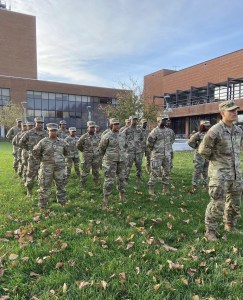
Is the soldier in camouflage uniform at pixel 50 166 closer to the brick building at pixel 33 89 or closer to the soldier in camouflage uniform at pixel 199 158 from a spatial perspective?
the soldier in camouflage uniform at pixel 199 158

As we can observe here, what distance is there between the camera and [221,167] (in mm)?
5434

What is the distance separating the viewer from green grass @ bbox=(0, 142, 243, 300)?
3.97 meters

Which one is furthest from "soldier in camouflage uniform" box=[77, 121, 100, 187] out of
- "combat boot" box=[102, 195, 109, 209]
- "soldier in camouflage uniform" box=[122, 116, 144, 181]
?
"combat boot" box=[102, 195, 109, 209]

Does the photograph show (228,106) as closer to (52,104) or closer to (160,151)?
(160,151)

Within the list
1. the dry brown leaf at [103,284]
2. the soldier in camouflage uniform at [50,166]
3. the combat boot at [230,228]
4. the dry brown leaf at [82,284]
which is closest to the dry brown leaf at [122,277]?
the dry brown leaf at [103,284]

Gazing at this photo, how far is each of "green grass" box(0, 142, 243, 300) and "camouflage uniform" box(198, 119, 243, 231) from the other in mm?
566

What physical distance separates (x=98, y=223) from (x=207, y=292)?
9.36 feet

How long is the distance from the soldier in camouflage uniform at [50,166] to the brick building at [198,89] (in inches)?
1122

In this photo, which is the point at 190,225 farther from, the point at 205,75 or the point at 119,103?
the point at 205,75

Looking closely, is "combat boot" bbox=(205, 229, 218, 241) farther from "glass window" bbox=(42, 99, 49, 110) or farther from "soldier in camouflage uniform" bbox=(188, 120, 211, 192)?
"glass window" bbox=(42, 99, 49, 110)

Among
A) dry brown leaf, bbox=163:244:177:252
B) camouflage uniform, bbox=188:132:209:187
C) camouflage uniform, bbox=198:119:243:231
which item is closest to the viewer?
dry brown leaf, bbox=163:244:177:252

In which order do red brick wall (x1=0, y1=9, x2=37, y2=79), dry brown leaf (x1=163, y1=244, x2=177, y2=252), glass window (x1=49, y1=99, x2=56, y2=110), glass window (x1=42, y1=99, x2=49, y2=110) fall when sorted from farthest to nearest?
red brick wall (x1=0, y1=9, x2=37, y2=79), glass window (x1=49, y1=99, x2=56, y2=110), glass window (x1=42, y1=99, x2=49, y2=110), dry brown leaf (x1=163, y1=244, x2=177, y2=252)

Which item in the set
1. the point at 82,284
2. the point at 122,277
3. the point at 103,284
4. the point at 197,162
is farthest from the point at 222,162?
the point at 197,162

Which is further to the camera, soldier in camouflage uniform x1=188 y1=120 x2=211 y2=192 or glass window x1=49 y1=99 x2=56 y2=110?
glass window x1=49 y1=99 x2=56 y2=110
